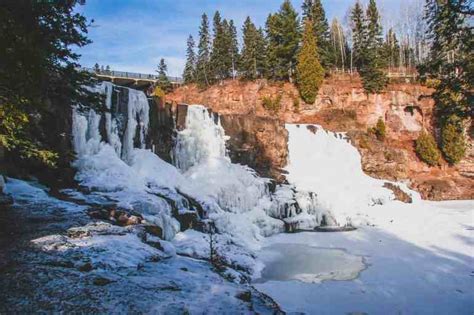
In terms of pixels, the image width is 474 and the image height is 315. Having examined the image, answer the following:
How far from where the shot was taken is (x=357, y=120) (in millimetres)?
39312

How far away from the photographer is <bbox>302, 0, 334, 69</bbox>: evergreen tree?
45.8 m

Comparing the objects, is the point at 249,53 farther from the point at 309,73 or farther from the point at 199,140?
the point at 199,140

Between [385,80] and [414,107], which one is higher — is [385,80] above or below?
above

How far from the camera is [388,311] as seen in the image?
9.55 metres

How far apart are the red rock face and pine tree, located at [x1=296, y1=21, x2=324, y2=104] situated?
715 mm

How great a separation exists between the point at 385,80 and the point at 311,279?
32.4 m

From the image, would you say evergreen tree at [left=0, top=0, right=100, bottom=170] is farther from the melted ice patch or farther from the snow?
the melted ice patch

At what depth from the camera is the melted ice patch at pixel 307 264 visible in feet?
41.4

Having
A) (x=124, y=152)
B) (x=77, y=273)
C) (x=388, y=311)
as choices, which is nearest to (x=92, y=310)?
(x=77, y=273)

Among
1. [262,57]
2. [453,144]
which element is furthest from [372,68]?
[262,57]

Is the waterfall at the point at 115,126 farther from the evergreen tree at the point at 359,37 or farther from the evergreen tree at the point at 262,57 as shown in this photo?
the evergreen tree at the point at 359,37

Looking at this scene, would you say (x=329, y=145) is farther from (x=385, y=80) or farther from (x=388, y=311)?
(x=388, y=311)

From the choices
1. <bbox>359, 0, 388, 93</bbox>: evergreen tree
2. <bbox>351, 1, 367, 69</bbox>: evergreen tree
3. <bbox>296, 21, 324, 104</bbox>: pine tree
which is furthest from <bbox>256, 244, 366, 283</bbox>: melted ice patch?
<bbox>351, 1, 367, 69</bbox>: evergreen tree

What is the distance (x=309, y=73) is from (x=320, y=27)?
10.2 metres
